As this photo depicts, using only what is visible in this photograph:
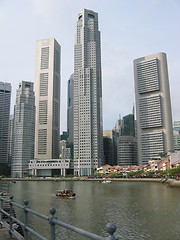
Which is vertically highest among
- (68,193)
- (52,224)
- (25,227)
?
(52,224)

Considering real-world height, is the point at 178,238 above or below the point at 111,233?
below

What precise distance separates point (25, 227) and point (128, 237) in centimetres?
1820

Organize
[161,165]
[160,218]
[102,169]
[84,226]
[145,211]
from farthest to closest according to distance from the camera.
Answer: [102,169] → [161,165] → [145,211] → [160,218] → [84,226]

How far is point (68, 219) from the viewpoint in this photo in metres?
31.4

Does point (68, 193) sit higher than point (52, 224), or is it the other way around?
point (52, 224)

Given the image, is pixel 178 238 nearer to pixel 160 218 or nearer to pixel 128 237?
pixel 128 237

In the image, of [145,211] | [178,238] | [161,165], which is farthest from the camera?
[161,165]

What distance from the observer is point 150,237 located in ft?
73.2

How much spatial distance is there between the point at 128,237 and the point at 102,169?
6599 inches

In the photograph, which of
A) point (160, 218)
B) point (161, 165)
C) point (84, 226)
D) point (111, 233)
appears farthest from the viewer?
point (161, 165)

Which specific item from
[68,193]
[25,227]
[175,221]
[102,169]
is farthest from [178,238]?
[102,169]

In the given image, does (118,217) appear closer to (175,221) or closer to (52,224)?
(175,221)

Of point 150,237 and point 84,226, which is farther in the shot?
point 84,226

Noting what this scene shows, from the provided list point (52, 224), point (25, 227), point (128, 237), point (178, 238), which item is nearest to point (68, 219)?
point (128, 237)
